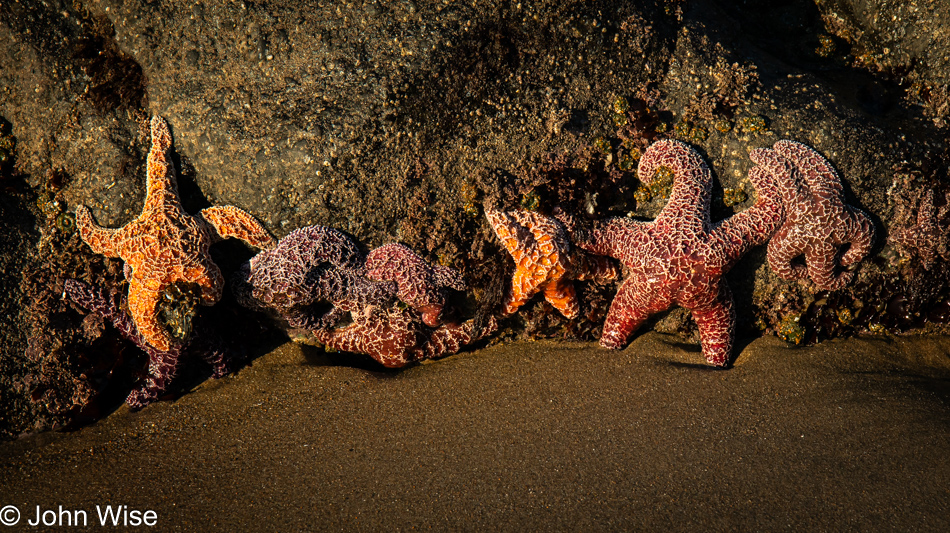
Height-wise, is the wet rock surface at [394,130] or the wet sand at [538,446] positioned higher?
the wet rock surface at [394,130]

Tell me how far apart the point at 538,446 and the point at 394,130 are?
8.59ft

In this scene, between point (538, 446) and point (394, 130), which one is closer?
point (538, 446)

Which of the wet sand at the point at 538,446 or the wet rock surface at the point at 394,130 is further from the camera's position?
the wet rock surface at the point at 394,130

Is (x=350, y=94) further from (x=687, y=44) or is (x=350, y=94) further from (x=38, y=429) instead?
(x=38, y=429)

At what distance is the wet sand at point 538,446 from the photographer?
12.9 feet

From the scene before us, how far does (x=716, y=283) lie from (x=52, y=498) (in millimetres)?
5216

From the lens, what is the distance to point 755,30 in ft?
19.9

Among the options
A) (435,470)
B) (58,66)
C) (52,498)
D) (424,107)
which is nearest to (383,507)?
(435,470)

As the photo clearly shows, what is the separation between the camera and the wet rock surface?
4652 millimetres

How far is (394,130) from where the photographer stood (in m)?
4.68

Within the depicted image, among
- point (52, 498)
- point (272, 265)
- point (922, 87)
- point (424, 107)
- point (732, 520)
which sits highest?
point (922, 87)

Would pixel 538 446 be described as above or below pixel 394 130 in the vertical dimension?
below

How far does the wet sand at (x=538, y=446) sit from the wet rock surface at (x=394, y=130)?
18.8 inches

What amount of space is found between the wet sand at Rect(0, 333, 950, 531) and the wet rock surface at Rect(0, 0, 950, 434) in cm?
48
